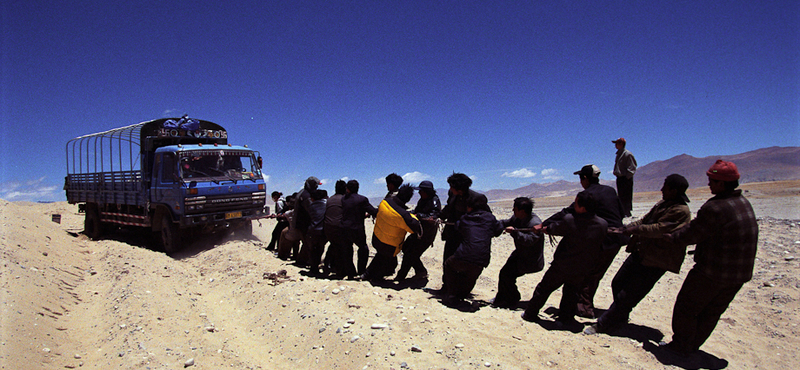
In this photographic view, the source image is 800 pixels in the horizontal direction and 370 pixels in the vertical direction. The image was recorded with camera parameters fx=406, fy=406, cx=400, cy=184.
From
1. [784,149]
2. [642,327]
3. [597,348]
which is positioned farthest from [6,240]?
[784,149]

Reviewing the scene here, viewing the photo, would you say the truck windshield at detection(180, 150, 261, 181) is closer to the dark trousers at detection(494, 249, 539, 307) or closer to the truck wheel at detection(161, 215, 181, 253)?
the truck wheel at detection(161, 215, 181, 253)

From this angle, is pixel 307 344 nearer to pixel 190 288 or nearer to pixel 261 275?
pixel 261 275

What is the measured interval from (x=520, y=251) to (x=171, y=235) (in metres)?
8.81

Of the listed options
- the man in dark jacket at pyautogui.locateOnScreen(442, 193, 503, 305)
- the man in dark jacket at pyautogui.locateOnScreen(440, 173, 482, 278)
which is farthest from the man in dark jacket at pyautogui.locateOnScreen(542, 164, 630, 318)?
the man in dark jacket at pyautogui.locateOnScreen(440, 173, 482, 278)

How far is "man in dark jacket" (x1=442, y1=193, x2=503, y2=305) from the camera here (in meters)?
5.45

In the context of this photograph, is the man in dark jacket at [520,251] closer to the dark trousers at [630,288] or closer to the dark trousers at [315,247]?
the dark trousers at [630,288]

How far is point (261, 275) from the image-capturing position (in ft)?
25.2

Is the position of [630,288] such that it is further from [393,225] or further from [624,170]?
[393,225]

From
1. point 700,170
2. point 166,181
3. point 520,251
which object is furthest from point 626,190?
point 700,170

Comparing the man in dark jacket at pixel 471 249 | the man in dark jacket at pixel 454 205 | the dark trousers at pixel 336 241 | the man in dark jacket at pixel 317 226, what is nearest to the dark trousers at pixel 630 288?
the man in dark jacket at pixel 471 249

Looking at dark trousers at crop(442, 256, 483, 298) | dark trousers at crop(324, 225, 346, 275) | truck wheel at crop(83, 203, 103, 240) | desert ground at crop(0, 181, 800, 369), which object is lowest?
desert ground at crop(0, 181, 800, 369)

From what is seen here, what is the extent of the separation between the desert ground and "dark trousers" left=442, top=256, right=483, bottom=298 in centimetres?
25

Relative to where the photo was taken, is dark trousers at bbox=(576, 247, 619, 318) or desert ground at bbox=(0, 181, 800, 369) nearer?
desert ground at bbox=(0, 181, 800, 369)

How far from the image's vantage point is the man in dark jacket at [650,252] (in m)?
4.25
